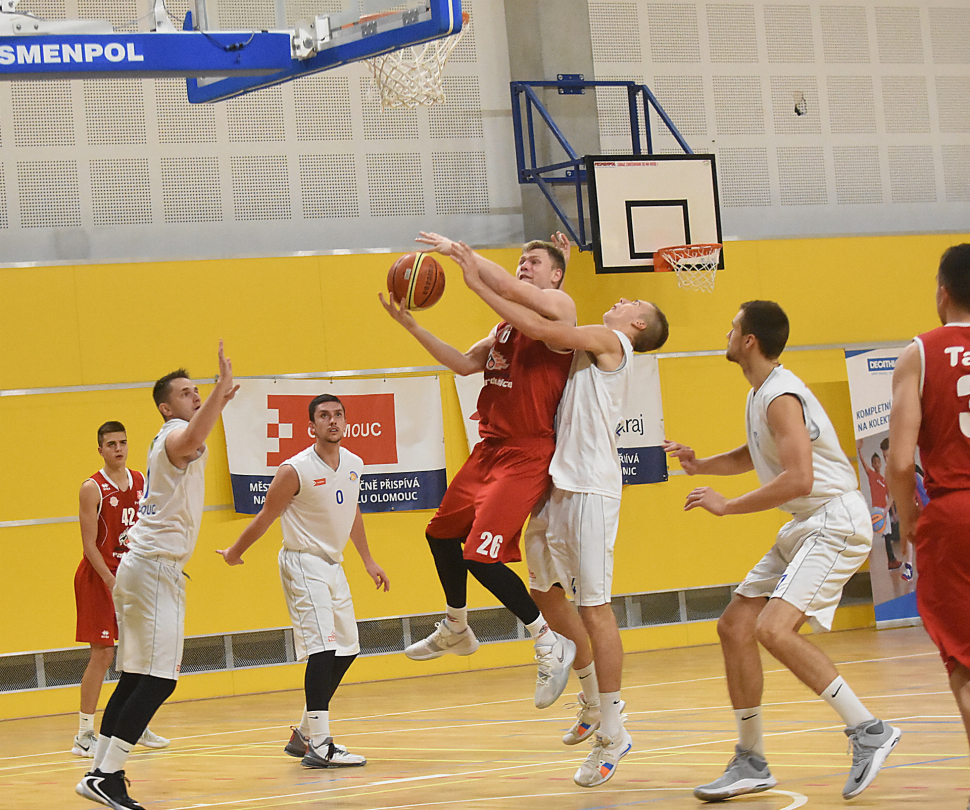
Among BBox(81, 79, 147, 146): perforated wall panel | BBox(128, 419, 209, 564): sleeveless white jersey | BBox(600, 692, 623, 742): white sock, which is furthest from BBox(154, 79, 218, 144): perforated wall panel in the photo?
BBox(600, 692, 623, 742): white sock

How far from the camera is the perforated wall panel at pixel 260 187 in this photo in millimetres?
11133

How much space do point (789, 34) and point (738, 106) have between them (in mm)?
963

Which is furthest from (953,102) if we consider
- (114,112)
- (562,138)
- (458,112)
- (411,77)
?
(114,112)

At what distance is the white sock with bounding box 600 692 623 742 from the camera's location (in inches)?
197

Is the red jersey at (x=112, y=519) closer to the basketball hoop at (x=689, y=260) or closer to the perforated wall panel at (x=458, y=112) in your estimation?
the basketball hoop at (x=689, y=260)

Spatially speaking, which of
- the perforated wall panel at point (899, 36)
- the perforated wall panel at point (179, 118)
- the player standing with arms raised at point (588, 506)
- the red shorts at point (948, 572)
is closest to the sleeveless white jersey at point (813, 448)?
the player standing with arms raised at point (588, 506)

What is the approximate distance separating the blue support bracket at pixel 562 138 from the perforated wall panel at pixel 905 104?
8.67ft

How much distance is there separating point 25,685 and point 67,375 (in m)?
2.45

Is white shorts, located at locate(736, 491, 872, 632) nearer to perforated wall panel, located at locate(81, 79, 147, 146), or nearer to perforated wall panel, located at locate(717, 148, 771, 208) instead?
perforated wall panel, located at locate(81, 79, 147, 146)

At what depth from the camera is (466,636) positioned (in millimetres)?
6004

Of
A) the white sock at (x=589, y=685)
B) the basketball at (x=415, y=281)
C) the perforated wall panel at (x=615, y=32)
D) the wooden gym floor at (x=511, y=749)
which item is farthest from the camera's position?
the perforated wall panel at (x=615, y=32)

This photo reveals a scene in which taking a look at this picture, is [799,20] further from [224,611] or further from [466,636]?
[466,636]

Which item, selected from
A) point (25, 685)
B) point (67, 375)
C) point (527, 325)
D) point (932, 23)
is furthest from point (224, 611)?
point (932, 23)

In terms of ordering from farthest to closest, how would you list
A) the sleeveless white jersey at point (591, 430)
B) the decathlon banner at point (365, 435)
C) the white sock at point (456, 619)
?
the decathlon banner at point (365, 435) < the white sock at point (456, 619) < the sleeveless white jersey at point (591, 430)
